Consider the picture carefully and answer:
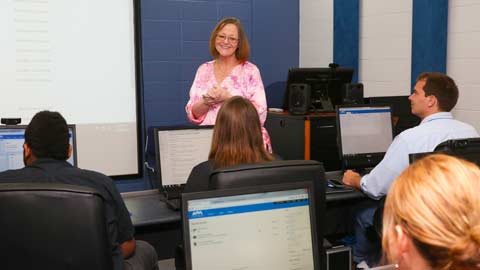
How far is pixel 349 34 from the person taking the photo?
4.93 m

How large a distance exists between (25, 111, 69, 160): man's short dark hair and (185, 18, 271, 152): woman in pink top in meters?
1.28

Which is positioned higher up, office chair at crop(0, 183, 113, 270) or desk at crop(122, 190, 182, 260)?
office chair at crop(0, 183, 113, 270)

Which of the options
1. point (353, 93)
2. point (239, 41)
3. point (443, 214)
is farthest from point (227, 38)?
point (443, 214)

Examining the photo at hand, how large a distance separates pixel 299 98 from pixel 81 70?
5.69 ft

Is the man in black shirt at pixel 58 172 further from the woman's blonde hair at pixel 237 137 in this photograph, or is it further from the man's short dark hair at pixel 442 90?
the man's short dark hair at pixel 442 90

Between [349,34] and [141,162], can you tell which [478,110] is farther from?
[141,162]

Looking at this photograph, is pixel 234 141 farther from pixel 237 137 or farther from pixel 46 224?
pixel 46 224

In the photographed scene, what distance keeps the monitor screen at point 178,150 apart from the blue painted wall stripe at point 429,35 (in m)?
2.12

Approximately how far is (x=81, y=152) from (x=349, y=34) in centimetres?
248

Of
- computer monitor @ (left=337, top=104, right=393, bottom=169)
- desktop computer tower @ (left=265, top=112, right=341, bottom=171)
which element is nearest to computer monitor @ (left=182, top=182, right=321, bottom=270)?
computer monitor @ (left=337, top=104, right=393, bottom=169)

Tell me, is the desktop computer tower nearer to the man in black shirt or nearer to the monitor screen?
the monitor screen

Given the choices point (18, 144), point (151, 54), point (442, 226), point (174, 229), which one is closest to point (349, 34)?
point (151, 54)

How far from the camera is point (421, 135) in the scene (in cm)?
285

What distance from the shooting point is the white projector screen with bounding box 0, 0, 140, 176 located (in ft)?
13.8
